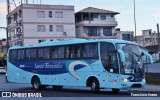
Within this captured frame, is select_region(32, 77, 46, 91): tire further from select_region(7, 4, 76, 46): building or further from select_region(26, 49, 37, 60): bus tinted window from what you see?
select_region(7, 4, 76, 46): building

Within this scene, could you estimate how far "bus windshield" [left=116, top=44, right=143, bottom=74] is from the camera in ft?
66.0

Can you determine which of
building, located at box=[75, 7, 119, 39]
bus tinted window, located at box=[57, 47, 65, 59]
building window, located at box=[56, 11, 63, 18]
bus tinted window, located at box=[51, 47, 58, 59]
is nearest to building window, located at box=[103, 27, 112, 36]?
building, located at box=[75, 7, 119, 39]

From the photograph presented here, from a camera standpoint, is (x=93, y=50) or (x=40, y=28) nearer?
(x=93, y=50)

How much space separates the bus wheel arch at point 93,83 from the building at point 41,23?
160ft

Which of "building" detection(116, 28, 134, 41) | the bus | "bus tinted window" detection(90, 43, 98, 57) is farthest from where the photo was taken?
"building" detection(116, 28, 134, 41)

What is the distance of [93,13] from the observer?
261ft

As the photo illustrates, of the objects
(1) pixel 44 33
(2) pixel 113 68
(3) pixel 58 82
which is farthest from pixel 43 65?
(1) pixel 44 33

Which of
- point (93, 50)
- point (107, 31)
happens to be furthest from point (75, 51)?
point (107, 31)

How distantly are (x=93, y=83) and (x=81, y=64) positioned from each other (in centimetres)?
154

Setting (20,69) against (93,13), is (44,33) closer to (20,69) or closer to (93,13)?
(93,13)

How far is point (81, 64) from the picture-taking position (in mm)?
22297

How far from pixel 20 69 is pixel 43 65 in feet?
9.18

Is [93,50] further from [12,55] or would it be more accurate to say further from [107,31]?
[107,31]

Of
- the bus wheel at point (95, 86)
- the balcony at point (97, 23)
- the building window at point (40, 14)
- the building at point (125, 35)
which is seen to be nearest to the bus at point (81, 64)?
the bus wheel at point (95, 86)
